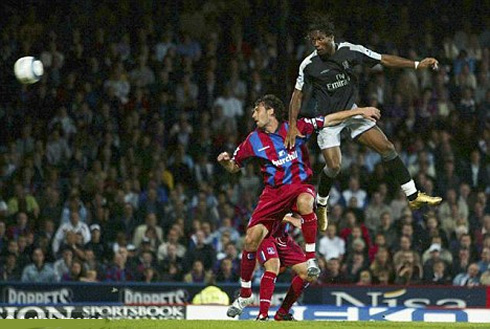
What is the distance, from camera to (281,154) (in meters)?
13.0

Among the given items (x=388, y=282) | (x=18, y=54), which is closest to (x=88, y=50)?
(x=18, y=54)

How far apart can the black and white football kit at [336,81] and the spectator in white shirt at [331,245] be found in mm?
5475

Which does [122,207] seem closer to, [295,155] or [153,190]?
[153,190]

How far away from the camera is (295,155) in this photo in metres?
13.0

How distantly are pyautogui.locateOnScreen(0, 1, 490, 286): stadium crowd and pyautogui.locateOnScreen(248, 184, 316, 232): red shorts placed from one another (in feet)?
17.5

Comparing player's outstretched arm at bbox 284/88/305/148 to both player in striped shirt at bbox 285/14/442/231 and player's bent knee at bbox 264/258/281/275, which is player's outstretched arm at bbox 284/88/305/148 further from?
player's bent knee at bbox 264/258/281/275

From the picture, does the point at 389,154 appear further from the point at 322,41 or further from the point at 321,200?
the point at 322,41

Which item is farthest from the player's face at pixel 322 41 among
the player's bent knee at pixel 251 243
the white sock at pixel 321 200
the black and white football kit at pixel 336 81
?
the player's bent knee at pixel 251 243

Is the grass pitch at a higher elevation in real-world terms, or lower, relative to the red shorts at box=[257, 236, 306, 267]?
lower

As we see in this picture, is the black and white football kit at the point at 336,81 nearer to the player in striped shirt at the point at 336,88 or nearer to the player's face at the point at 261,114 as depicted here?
the player in striped shirt at the point at 336,88

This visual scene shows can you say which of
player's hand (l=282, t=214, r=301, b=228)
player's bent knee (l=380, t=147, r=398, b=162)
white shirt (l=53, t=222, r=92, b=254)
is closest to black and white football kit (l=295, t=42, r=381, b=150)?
player's bent knee (l=380, t=147, r=398, b=162)

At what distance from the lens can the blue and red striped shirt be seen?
13.0m

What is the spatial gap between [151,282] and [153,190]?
7.80ft

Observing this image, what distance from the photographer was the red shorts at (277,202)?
13.0m
